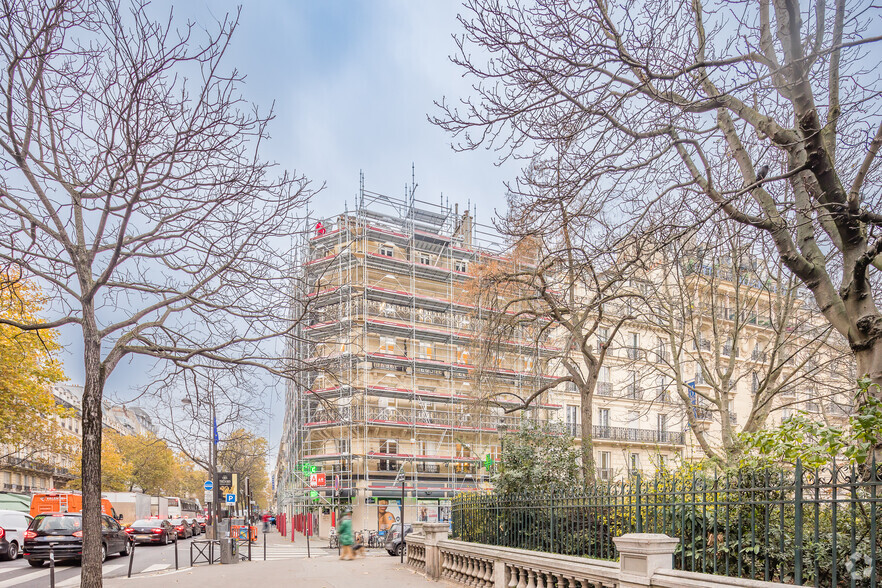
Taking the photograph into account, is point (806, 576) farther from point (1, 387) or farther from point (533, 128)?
point (1, 387)

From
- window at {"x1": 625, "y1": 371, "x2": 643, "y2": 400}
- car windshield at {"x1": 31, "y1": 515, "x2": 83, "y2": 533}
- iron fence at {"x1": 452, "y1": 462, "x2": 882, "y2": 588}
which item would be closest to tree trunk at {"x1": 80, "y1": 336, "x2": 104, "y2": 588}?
iron fence at {"x1": 452, "y1": 462, "x2": 882, "y2": 588}

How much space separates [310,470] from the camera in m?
35.7

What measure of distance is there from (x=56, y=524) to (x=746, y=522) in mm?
21502

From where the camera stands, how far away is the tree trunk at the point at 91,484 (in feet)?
32.9

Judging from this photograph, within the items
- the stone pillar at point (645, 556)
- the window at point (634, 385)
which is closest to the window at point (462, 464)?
the window at point (634, 385)

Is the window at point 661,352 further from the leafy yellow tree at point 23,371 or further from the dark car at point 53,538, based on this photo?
the leafy yellow tree at point 23,371

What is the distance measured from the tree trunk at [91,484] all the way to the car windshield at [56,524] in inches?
529

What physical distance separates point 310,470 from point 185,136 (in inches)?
1103

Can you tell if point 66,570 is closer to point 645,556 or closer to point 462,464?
point 645,556

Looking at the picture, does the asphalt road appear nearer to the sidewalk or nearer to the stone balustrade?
the sidewalk

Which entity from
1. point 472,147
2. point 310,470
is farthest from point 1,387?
point 472,147

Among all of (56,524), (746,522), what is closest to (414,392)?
(56,524)

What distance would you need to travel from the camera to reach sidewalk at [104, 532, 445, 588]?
48.5ft

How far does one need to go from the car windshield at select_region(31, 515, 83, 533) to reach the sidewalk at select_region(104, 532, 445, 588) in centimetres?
469
